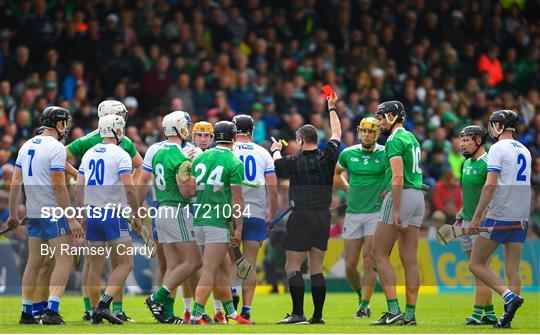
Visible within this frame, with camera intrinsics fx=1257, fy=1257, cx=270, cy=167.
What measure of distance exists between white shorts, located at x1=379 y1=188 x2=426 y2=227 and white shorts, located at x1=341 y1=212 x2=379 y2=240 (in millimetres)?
2049

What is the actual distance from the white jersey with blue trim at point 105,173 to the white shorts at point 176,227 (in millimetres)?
549

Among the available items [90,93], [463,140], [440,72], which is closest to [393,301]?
[463,140]

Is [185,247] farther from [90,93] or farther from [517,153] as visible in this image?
[90,93]

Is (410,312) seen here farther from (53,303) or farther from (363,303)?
(53,303)

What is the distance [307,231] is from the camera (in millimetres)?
15672

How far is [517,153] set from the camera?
15.1 metres

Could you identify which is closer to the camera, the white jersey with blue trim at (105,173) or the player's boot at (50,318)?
the player's boot at (50,318)

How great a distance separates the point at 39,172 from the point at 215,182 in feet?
7.04

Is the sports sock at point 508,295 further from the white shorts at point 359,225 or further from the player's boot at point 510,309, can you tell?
the white shorts at point 359,225

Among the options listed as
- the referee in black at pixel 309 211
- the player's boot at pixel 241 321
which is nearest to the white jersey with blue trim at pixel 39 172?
the player's boot at pixel 241 321

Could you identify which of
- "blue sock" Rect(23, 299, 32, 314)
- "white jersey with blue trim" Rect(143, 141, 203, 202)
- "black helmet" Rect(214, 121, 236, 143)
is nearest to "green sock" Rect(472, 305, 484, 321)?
"black helmet" Rect(214, 121, 236, 143)

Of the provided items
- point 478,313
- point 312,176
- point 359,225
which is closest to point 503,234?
point 478,313

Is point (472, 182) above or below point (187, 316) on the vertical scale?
above

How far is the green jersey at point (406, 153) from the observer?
1507 cm
